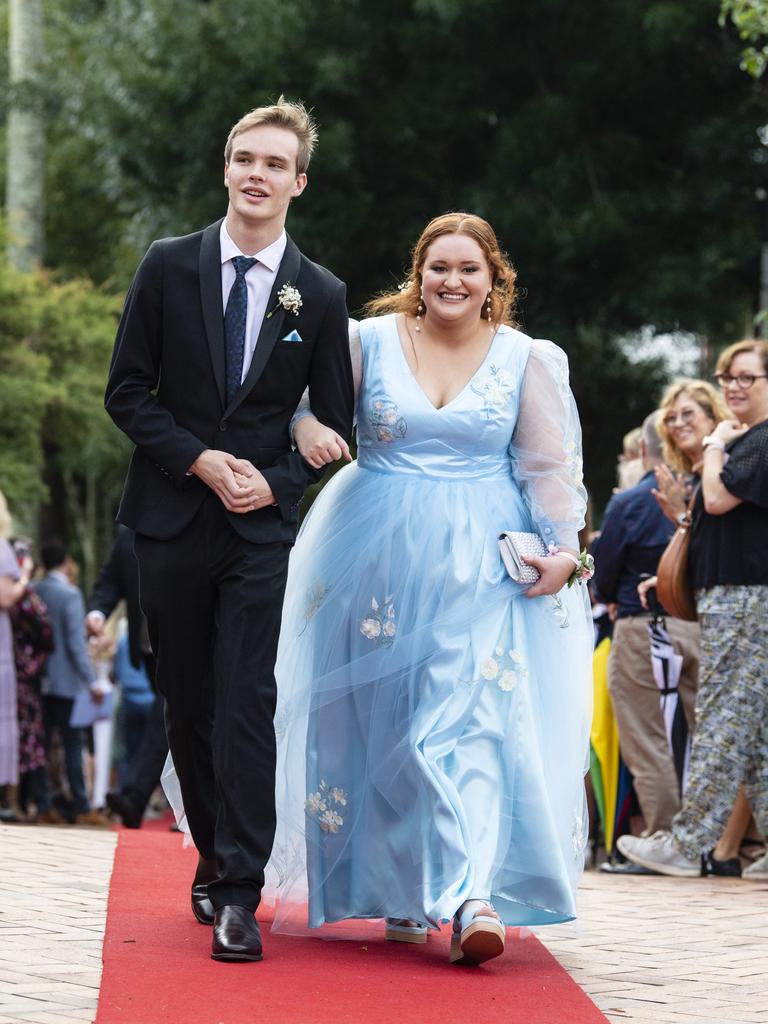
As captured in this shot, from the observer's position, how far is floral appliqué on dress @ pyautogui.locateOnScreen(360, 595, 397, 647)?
17.8 ft

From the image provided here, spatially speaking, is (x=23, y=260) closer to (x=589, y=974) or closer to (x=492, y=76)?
(x=492, y=76)

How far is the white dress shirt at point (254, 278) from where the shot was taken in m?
5.16

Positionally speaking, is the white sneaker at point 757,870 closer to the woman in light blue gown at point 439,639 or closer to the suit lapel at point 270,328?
the woman in light blue gown at point 439,639

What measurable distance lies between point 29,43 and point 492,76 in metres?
7.63

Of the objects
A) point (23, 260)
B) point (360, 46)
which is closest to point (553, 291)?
point (360, 46)

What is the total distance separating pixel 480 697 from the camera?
5332 millimetres

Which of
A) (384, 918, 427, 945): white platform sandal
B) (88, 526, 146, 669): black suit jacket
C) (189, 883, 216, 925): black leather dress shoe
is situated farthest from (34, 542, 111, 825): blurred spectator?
(384, 918, 427, 945): white platform sandal

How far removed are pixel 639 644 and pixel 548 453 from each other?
3.80 m

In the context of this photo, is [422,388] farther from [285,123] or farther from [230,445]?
[285,123]

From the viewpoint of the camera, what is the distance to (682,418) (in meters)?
8.85

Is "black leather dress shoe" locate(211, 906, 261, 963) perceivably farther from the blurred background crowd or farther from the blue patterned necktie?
the blurred background crowd

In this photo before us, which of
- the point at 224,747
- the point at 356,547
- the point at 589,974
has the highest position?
the point at 356,547

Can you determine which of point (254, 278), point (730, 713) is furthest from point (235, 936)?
point (730, 713)

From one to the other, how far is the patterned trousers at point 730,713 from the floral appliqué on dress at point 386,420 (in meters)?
2.99
